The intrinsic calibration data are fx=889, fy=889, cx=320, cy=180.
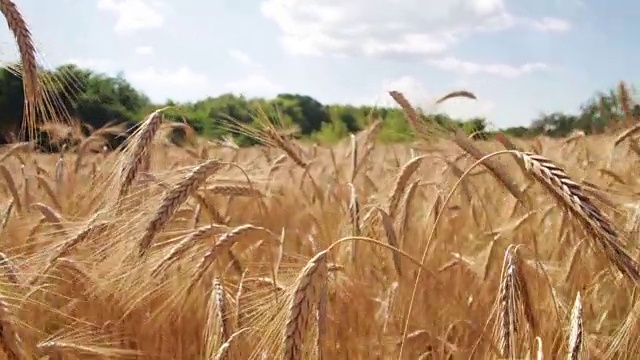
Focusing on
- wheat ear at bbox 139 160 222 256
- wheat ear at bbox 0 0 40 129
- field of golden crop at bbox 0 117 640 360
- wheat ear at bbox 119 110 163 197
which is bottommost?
field of golden crop at bbox 0 117 640 360

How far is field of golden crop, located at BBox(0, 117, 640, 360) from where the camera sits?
1742 millimetres

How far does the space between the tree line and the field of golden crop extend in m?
0.28

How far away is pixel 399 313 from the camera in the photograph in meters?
2.66

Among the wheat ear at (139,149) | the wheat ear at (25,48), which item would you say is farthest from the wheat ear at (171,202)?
the wheat ear at (25,48)

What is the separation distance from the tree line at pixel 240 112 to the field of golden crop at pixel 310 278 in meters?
0.28

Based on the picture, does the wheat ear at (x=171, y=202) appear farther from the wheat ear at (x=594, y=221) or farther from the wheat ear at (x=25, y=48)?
the wheat ear at (x=594, y=221)

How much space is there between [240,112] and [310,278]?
205cm

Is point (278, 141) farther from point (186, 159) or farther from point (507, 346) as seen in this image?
point (186, 159)

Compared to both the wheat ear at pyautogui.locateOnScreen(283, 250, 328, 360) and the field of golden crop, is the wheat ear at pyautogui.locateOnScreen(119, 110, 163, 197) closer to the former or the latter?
the field of golden crop

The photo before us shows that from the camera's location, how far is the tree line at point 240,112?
320 cm

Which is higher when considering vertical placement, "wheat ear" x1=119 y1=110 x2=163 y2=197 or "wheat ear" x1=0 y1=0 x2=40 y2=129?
"wheat ear" x1=0 y1=0 x2=40 y2=129

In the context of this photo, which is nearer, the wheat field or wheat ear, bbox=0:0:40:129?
the wheat field

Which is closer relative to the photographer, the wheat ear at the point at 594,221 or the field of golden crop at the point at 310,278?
A: the wheat ear at the point at 594,221

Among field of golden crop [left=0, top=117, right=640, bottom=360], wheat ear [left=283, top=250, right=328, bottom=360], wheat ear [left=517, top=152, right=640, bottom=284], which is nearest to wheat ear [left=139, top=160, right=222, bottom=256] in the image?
field of golden crop [left=0, top=117, right=640, bottom=360]
